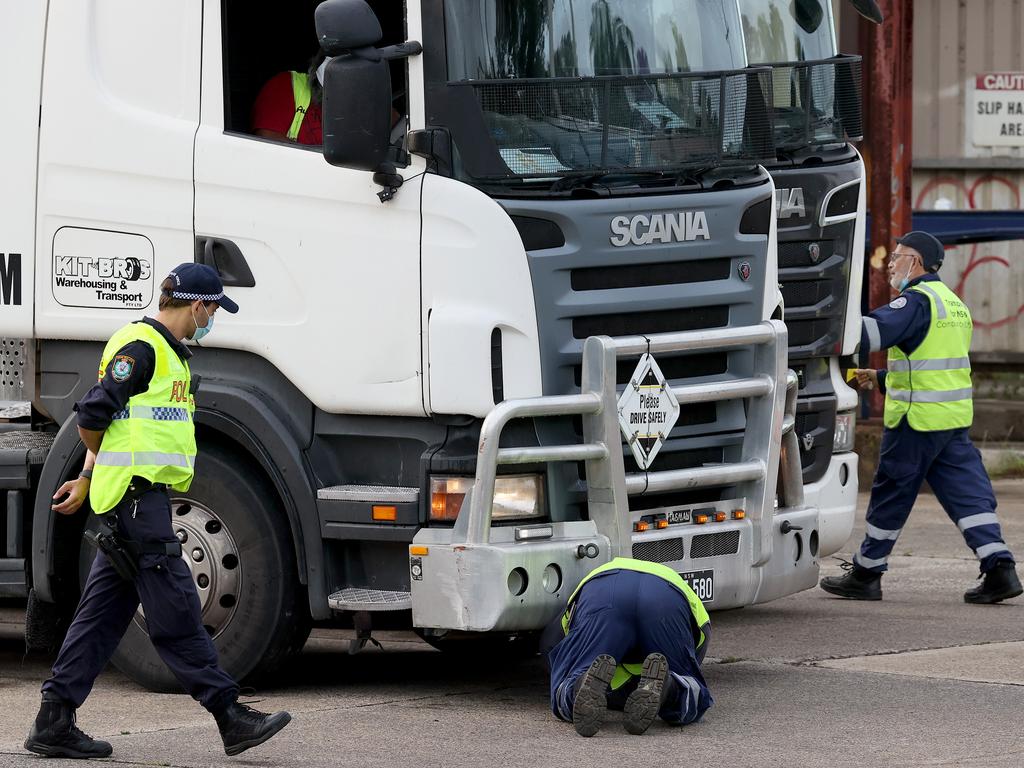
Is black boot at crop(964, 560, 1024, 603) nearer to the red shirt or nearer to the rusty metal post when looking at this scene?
the red shirt

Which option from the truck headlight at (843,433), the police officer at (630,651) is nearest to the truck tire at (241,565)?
the police officer at (630,651)

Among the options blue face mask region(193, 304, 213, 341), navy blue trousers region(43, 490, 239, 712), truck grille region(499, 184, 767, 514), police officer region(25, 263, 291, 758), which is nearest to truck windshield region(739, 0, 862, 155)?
truck grille region(499, 184, 767, 514)

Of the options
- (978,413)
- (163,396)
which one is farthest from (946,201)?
(163,396)

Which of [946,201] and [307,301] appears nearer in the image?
[307,301]

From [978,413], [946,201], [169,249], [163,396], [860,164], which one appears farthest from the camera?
[946,201]

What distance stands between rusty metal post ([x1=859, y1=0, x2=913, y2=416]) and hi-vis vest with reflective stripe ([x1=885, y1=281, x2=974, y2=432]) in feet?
14.6

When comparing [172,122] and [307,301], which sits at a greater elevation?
[172,122]

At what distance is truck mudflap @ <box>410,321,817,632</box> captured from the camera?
6.44 m

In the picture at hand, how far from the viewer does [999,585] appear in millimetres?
9211

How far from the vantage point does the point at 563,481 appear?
22.2ft

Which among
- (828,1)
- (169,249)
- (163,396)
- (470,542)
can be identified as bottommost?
(470,542)

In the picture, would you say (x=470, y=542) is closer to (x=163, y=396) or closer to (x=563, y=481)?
(x=563, y=481)

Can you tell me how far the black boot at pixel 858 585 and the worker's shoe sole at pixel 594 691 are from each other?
3487 millimetres

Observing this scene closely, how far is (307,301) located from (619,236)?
1.11m
